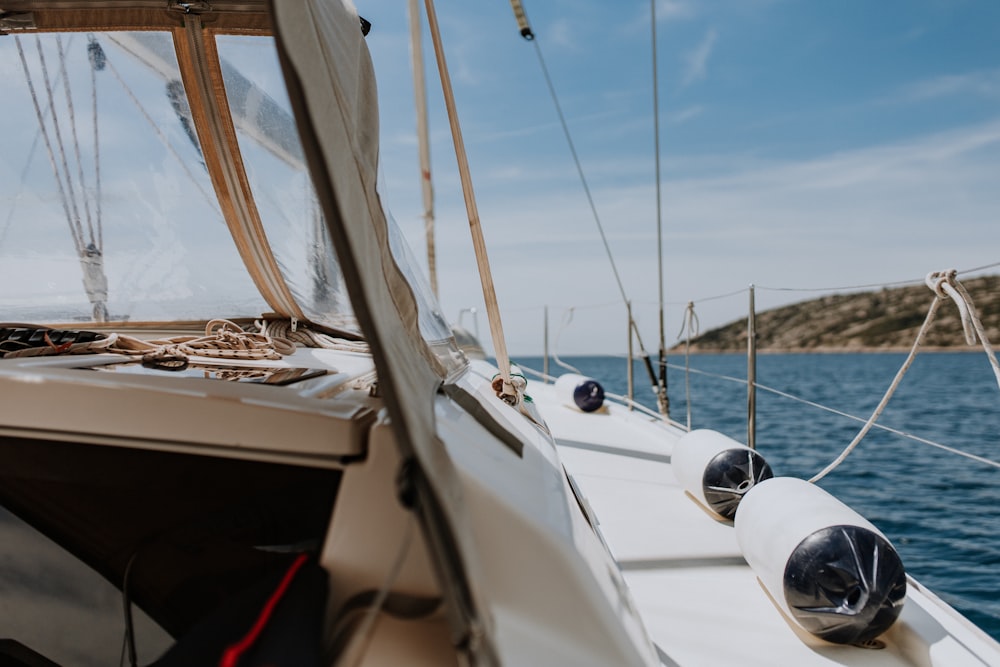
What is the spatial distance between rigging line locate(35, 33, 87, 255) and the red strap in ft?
5.12

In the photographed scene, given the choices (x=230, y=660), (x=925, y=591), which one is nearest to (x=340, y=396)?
(x=230, y=660)

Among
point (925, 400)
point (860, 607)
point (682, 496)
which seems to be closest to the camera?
point (860, 607)

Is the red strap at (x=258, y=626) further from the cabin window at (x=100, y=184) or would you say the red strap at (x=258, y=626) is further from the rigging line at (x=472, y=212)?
the cabin window at (x=100, y=184)

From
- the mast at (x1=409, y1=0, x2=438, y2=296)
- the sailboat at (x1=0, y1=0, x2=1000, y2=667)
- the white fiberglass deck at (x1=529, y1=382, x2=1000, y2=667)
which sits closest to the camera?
the sailboat at (x1=0, y1=0, x2=1000, y2=667)

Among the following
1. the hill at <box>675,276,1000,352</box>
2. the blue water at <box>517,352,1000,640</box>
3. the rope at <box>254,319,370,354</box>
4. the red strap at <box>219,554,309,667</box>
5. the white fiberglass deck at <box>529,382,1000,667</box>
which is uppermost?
the rope at <box>254,319,370,354</box>

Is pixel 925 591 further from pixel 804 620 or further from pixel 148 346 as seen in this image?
pixel 148 346

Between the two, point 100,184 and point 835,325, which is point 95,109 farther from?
point 835,325

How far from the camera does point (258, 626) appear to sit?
72 centimetres

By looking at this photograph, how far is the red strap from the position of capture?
0.67 metres

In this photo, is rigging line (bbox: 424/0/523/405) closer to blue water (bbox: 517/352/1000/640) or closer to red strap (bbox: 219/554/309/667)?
red strap (bbox: 219/554/309/667)

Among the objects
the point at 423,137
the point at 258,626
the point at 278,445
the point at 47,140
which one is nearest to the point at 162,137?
the point at 47,140

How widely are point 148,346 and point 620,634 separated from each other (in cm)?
134

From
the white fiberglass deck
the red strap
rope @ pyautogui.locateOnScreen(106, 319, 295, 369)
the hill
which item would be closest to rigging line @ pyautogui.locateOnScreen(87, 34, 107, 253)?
rope @ pyautogui.locateOnScreen(106, 319, 295, 369)

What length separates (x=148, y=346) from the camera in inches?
65.4
